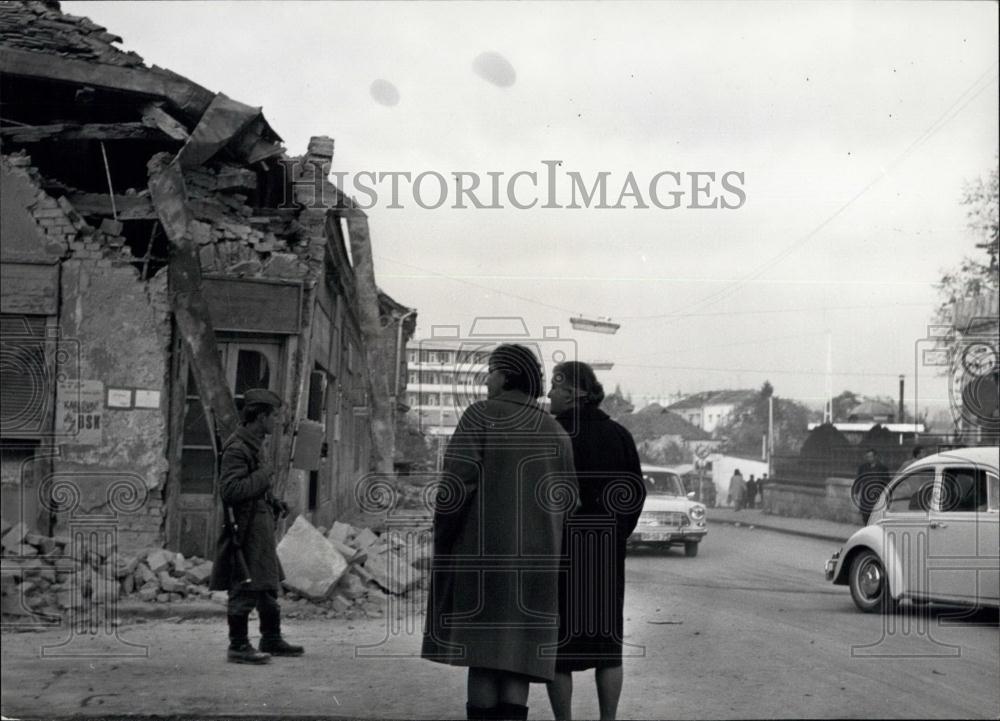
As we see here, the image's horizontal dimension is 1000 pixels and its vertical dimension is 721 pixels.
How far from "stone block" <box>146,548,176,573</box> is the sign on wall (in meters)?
0.89

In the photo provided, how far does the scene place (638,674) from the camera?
7129 mm

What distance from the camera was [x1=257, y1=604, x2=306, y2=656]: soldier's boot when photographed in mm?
6465

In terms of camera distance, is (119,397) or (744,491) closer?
(119,397)

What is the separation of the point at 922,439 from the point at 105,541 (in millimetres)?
18146

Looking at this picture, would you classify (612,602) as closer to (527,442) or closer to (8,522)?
(527,442)

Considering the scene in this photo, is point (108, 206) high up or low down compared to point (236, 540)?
up

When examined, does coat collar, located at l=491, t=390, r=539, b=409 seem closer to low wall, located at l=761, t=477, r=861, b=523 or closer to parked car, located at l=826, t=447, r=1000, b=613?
parked car, located at l=826, t=447, r=1000, b=613

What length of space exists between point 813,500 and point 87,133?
66.0ft

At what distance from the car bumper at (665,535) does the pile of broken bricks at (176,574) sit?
576 cm

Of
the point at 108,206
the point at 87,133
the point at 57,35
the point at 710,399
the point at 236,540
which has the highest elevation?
the point at 57,35

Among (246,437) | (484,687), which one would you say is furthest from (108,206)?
(484,687)

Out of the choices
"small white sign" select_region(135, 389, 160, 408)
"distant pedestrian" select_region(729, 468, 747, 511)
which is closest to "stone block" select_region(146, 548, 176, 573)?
A: "small white sign" select_region(135, 389, 160, 408)

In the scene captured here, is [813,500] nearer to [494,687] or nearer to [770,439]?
[770,439]

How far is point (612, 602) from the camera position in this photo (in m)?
5.28
